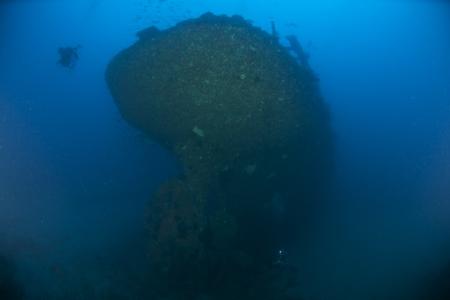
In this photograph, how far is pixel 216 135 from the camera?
907 centimetres

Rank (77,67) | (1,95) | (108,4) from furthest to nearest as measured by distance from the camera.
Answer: (108,4) → (77,67) → (1,95)

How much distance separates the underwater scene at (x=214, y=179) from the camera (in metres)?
9.02

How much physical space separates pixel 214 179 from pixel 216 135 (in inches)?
46.2

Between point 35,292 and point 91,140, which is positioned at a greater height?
point 35,292

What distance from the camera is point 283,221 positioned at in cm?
1239

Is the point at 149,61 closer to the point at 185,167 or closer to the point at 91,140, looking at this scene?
the point at 185,167

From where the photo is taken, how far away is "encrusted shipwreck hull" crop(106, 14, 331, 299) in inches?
350

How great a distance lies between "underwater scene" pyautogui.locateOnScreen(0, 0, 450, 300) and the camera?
29.6 ft

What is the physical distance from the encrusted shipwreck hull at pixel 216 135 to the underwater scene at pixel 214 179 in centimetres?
4

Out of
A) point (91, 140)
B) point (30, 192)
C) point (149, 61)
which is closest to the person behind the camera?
point (149, 61)

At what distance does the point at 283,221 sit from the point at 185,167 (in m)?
5.11

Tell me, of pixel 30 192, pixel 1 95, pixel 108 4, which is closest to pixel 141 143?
pixel 30 192

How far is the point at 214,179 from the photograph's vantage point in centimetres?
909

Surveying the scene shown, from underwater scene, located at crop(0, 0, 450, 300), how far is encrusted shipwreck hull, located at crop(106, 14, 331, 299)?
4cm
